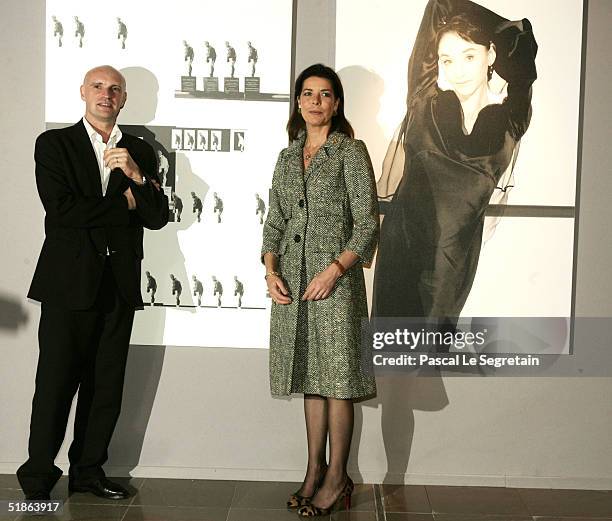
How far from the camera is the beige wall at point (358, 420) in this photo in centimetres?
372

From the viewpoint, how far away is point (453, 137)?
3650 mm

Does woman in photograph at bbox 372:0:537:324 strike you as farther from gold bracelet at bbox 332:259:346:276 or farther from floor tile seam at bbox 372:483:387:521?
floor tile seam at bbox 372:483:387:521

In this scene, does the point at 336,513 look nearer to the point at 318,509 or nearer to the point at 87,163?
the point at 318,509

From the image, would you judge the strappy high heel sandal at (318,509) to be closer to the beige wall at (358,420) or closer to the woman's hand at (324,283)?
the beige wall at (358,420)

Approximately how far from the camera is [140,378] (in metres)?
3.73

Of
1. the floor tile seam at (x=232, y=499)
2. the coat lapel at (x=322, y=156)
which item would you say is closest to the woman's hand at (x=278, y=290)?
the coat lapel at (x=322, y=156)

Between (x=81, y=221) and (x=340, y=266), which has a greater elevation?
(x=81, y=221)

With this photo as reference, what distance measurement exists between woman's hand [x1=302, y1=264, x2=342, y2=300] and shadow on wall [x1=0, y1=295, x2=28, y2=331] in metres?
1.38

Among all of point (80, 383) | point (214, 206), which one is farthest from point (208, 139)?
point (80, 383)

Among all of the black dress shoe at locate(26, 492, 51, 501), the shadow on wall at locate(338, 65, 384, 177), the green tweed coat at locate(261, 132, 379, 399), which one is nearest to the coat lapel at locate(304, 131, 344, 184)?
the green tweed coat at locate(261, 132, 379, 399)

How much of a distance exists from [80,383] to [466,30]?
2201 mm

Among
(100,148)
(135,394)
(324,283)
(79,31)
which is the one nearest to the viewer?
(324,283)

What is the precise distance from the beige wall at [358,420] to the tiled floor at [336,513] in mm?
85

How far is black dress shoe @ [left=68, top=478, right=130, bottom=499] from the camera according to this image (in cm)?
341
